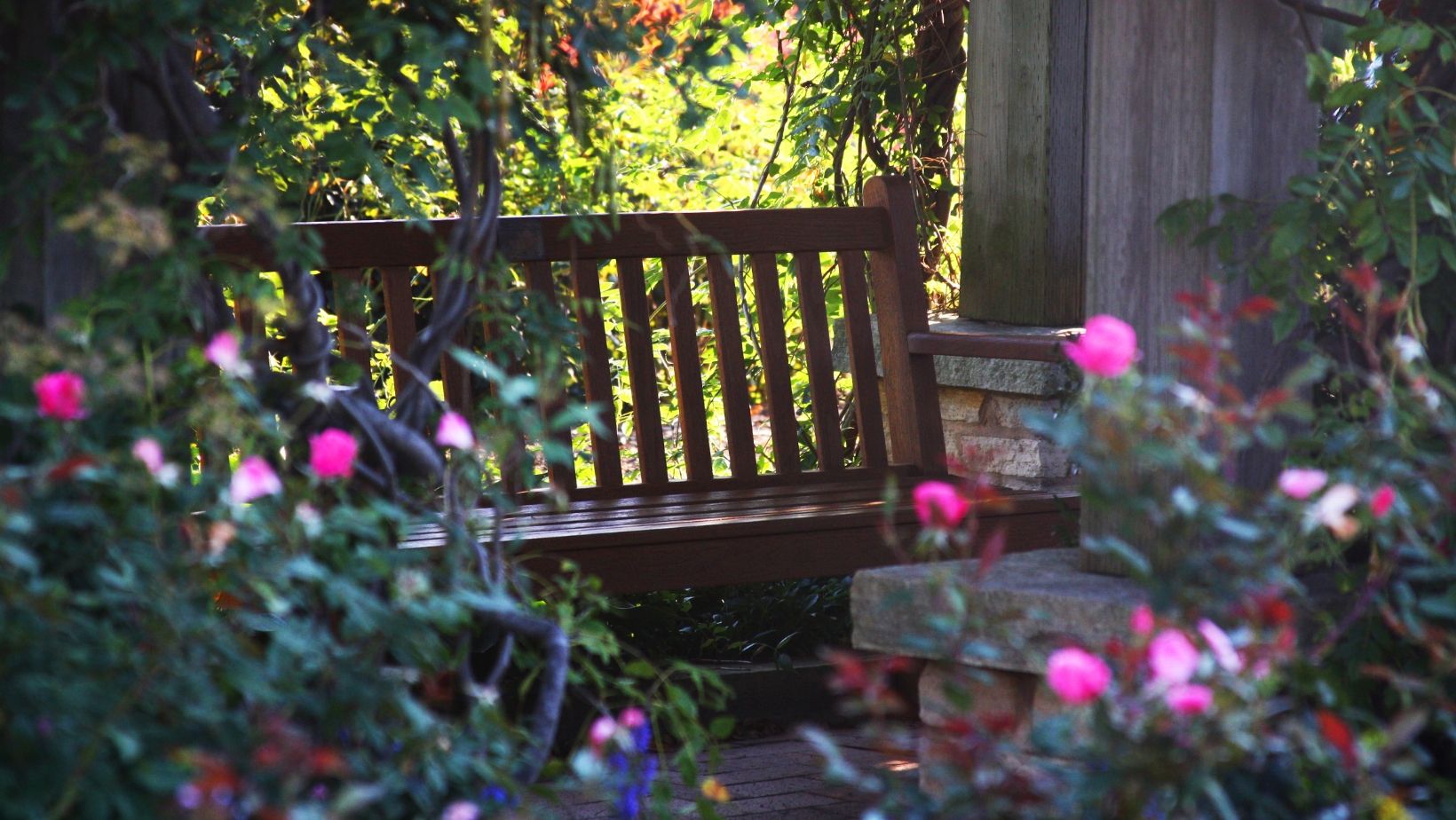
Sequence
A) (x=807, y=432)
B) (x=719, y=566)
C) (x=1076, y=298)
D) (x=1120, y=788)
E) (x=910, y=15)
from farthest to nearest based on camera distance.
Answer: (x=807, y=432), (x=910, y=15), (x=1076, y=298), (x=719, y=566), (x=1120, y=788)

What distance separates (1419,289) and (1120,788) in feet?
3.59

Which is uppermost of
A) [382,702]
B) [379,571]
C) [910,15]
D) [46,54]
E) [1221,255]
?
[910,15]

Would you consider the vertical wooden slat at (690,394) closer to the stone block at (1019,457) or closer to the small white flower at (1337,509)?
the stone block at (1019,457)

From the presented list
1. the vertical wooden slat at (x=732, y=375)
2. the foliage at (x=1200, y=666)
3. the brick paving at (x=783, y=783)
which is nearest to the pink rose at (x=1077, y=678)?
the foliage at (x=1200, y=666)

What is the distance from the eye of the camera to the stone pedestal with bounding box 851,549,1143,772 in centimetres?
177

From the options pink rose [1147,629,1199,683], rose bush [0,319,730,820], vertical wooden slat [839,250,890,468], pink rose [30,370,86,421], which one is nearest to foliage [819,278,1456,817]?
pink rose [1147,629,1199,683]

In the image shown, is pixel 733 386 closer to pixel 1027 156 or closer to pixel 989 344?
pixel 989 344

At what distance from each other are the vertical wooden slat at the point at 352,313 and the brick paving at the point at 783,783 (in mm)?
924

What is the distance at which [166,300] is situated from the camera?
1401mm

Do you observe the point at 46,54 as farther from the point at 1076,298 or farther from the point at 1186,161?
the point at 1076,298

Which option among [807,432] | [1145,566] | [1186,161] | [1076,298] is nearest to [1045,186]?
[1076,298]

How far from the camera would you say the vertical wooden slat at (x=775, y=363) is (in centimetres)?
330

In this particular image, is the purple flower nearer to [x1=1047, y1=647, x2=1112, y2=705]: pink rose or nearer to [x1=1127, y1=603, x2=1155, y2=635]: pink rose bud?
[x1=1047, y1=647, x2=1112, y2=705]: pink rose

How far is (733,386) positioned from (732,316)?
0.54 ft
